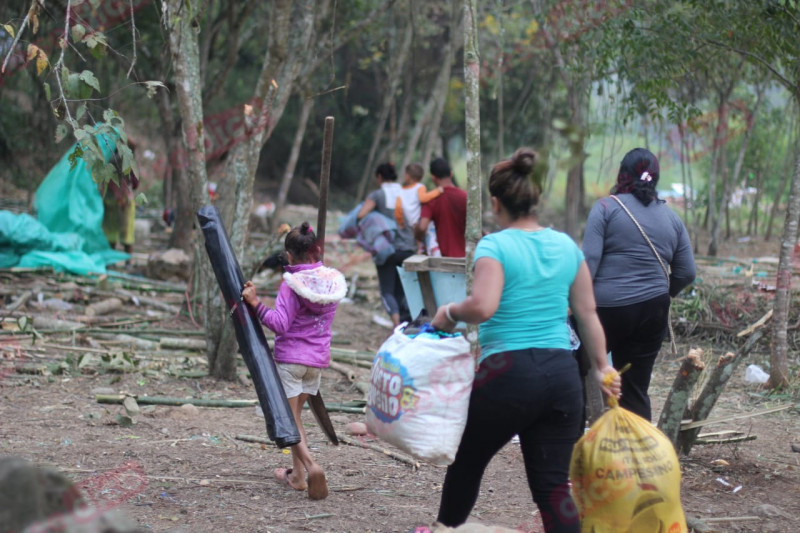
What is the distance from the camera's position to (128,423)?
545 centimetres

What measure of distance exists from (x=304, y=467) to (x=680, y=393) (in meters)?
2.16

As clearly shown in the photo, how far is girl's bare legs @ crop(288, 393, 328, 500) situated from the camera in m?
4.16

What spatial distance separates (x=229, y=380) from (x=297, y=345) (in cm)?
267

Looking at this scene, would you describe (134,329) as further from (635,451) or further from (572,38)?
(635,451)

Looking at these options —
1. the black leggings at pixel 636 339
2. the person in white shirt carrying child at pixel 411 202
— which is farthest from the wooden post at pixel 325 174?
the person in white shirt carrying child at pixel 411 202

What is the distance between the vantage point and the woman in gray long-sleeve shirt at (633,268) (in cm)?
436

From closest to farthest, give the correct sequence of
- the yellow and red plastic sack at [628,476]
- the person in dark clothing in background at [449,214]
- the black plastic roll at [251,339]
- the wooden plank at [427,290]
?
the yellow and red plastic sack at [628,476] → the black plastic roll at [251,339] → the wooden plank at [427,290] → the person in dark clothing in background at [449,214]

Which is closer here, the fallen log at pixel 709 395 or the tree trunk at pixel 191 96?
the fallen log at pixel 709 395

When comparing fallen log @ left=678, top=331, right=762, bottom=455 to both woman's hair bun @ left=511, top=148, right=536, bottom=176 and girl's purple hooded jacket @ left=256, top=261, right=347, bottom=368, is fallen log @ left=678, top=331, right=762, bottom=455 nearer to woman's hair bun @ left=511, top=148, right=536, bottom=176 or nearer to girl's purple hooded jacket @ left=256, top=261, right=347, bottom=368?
girl's purple hooded jacket @ left=256, top=261, right=347, bottom=368

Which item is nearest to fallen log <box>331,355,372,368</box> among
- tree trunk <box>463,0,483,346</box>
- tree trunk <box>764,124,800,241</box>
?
tree trunk <box>463,0,483,346</box>

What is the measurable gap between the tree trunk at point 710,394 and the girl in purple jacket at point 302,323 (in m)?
2.31

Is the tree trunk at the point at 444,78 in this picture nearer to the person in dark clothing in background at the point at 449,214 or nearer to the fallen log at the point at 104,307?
the person in dark clothing in background at the point at 449,214

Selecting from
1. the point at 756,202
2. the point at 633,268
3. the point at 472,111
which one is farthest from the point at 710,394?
the point at 756,202

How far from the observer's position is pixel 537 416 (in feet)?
9.84
